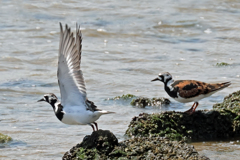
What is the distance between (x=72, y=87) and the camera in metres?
5.21

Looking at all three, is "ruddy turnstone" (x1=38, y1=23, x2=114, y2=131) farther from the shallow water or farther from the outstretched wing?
the shallow water

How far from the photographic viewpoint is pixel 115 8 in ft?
55.3

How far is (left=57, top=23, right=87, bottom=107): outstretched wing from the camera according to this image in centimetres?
503

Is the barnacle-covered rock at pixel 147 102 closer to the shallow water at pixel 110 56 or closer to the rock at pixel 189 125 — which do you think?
the shallow water at pixel 110 56

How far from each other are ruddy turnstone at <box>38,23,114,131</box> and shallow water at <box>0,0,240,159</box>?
2.97 ft

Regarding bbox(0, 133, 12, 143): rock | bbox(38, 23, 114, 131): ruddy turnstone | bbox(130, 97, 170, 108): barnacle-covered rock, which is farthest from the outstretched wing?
bbox(130, 97, 170, 108): barnacle-covered rock

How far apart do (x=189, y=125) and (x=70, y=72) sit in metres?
2.08

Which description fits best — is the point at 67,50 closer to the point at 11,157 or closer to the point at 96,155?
the point at 96,155

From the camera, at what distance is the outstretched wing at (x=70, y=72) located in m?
5.03

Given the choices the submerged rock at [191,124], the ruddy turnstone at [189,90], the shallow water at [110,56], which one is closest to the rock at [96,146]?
the shallow water at [110,56]

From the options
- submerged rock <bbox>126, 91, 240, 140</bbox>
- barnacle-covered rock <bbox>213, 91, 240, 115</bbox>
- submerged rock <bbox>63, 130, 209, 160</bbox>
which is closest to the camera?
submerged rock <bbox>63, 130, 209, 160</bbox>

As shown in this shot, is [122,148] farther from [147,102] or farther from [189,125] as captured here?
[147,102]

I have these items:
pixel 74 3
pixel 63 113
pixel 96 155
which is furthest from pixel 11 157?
pixel 74 3

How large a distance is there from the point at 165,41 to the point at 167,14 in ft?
10.8
